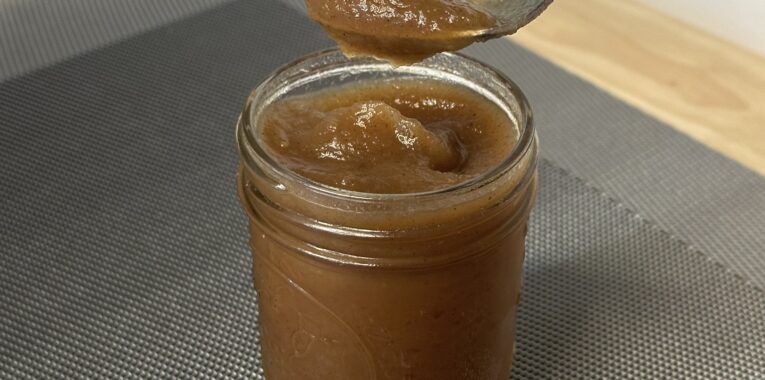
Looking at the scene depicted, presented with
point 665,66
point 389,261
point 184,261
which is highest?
point 389,261

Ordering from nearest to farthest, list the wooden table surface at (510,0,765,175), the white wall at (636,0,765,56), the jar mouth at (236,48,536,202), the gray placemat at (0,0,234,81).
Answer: the jar mouth at (236,48,536,202) < the wooden table surface at (510,0,765,175) < the gray placemat at (0,0,234,81) < the white wall at (636,0,765,56)

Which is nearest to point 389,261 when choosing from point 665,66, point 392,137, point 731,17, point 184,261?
point 392,137

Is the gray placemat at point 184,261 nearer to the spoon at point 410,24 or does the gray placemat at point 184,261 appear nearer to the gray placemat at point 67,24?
the gray placemat at point 67,24

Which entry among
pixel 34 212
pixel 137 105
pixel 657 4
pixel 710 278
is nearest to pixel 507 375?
pixel 710 278

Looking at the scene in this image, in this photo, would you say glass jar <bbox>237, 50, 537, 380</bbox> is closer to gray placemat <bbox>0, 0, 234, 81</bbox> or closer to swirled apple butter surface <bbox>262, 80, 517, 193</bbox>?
swirled apple butter surface <bbox>262, 80, 517, 193</bbox>

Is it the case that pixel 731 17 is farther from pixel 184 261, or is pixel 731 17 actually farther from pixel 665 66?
pixel 184 261

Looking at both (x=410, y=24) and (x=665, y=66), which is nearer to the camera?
(x=410, y=24)

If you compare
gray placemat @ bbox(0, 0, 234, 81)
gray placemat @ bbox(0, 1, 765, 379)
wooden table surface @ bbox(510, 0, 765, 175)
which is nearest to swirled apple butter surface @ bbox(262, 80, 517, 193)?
gray placemat @ bbox(0, 1, 765, 379)
